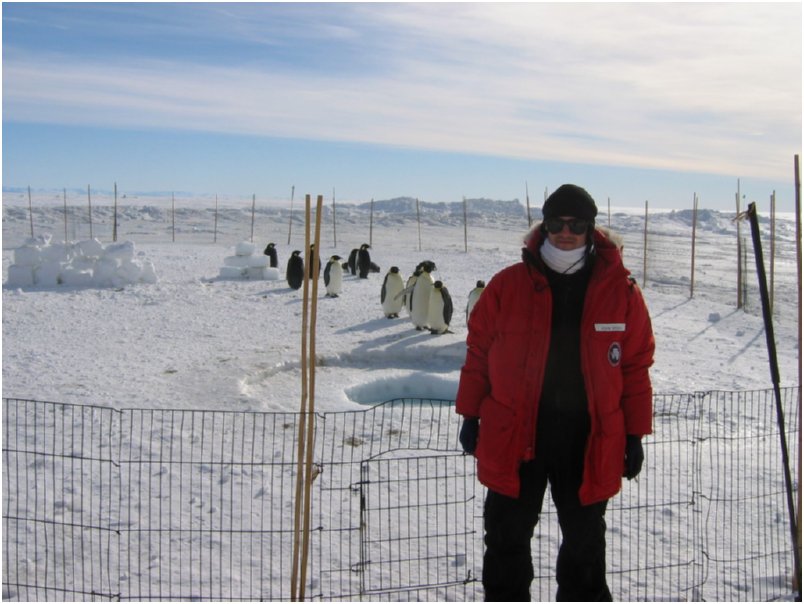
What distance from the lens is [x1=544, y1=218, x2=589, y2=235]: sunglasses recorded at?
2883 mm

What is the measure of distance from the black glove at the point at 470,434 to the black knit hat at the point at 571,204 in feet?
2.65

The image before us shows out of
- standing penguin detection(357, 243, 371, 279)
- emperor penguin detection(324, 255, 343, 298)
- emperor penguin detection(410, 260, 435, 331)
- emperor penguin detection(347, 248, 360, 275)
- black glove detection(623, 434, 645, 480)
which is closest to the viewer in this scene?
black glove detection(623, 434, 645, 480)

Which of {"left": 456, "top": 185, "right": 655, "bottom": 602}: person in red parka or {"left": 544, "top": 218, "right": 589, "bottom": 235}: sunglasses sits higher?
{"left": 544, "top": 218, "right": 589, "bottom": 235}: sunglasses

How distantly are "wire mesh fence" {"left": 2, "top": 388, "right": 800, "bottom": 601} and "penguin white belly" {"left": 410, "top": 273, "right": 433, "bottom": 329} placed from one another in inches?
206

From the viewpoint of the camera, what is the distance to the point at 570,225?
2891mm

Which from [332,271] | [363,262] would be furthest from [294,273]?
[363,262]

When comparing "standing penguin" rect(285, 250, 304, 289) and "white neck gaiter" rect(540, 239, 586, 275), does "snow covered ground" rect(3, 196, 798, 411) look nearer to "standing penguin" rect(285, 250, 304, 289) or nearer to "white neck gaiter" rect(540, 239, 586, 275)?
"standing penguin" rect(285, 250, 304, 289)

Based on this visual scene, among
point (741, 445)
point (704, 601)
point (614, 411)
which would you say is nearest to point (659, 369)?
point (741, 445)

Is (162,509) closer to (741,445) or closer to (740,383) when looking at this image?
(741,445)

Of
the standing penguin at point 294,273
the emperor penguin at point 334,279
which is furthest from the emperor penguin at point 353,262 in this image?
the emperor penguin at point 334,279

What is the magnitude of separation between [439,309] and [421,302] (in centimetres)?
31

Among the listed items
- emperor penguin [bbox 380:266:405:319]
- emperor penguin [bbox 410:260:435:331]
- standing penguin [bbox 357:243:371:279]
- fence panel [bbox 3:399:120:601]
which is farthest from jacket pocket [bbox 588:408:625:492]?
standing penguin [bbox 357:243:371:279]

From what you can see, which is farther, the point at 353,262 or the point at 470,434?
the point at 353,262

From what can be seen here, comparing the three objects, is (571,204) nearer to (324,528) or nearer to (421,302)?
(324,528)
